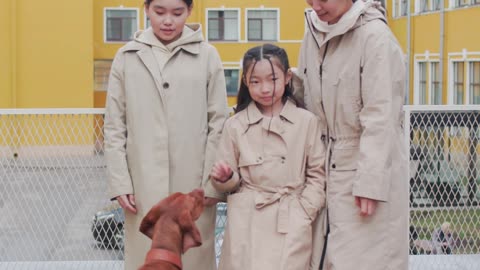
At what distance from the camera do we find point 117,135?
3896 millimetres

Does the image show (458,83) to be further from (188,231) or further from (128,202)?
(188,231)

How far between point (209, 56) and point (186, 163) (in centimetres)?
48

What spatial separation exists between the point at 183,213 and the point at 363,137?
0.77 meters

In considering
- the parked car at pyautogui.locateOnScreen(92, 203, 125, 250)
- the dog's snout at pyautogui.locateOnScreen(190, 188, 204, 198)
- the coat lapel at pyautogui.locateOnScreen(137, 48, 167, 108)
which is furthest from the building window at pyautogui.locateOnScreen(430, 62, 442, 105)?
the dog's snout at pyautogui.locateOnScreen(190, 188, 204, 198)

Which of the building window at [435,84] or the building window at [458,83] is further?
the building window at [435,84]

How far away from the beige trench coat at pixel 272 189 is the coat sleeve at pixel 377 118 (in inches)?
10.0

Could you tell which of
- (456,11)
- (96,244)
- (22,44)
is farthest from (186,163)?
(22,44)

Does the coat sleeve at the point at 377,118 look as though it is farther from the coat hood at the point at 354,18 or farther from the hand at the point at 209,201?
the hand at the point at 209,201

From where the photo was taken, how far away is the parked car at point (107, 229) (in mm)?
4953

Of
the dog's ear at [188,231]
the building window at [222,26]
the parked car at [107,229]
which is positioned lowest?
the parked car at [107,229]

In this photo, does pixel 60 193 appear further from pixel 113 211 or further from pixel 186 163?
pixel 186 163

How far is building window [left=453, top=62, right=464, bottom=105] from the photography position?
2212 cm

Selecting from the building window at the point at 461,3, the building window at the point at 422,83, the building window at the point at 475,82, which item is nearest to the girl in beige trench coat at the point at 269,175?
the building window at the point at 475,82

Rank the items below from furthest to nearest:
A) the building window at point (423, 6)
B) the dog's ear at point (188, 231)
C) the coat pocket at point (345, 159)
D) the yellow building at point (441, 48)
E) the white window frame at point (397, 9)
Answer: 1. the white window frame at point (397, 9)
2. the building window at point (423, 6)
3. the yellow building at point (441, 48)
4. the dog's ear at point (188, 231)
5. the coat pocket at point (345, 159)
